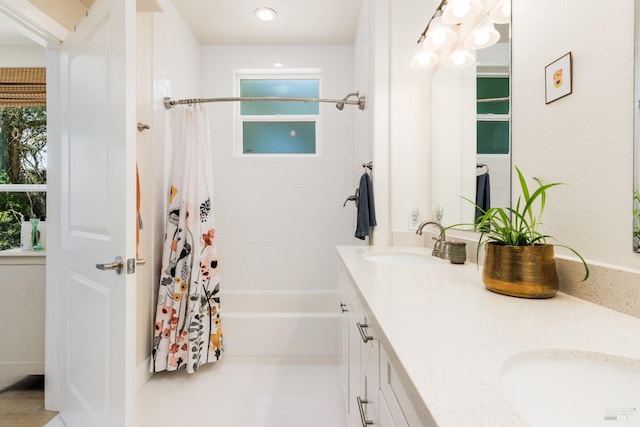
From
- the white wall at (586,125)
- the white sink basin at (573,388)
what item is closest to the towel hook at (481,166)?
the white wall at (586,125)

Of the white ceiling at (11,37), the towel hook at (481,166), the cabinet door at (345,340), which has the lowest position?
the cabinet door at (345,340)

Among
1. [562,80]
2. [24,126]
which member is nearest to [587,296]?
[562,80]

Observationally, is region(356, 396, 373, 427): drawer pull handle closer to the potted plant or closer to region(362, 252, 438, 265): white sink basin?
the potted plant


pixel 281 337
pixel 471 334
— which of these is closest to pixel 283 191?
pixel 281 337

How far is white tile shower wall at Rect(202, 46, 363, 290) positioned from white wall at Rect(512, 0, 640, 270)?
192 cm

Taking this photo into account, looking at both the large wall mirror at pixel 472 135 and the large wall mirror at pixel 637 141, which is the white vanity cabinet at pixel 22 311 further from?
the large wall mirror at pixel 637 141

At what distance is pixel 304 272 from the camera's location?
2895mm

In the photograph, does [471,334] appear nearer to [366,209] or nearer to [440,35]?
[366,209]

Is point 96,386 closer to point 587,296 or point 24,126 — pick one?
point 587,296

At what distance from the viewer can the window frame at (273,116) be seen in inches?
115

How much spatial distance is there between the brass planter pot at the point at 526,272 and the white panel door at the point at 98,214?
4.17 feet

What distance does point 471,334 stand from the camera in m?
0.58

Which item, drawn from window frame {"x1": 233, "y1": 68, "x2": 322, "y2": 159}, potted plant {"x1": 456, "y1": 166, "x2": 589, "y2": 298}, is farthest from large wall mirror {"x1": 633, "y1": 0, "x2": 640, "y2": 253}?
window frame {"x1": 233, "y1": 68, "x2": 322, "y2": 159}

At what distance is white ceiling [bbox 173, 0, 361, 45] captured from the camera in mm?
2320
